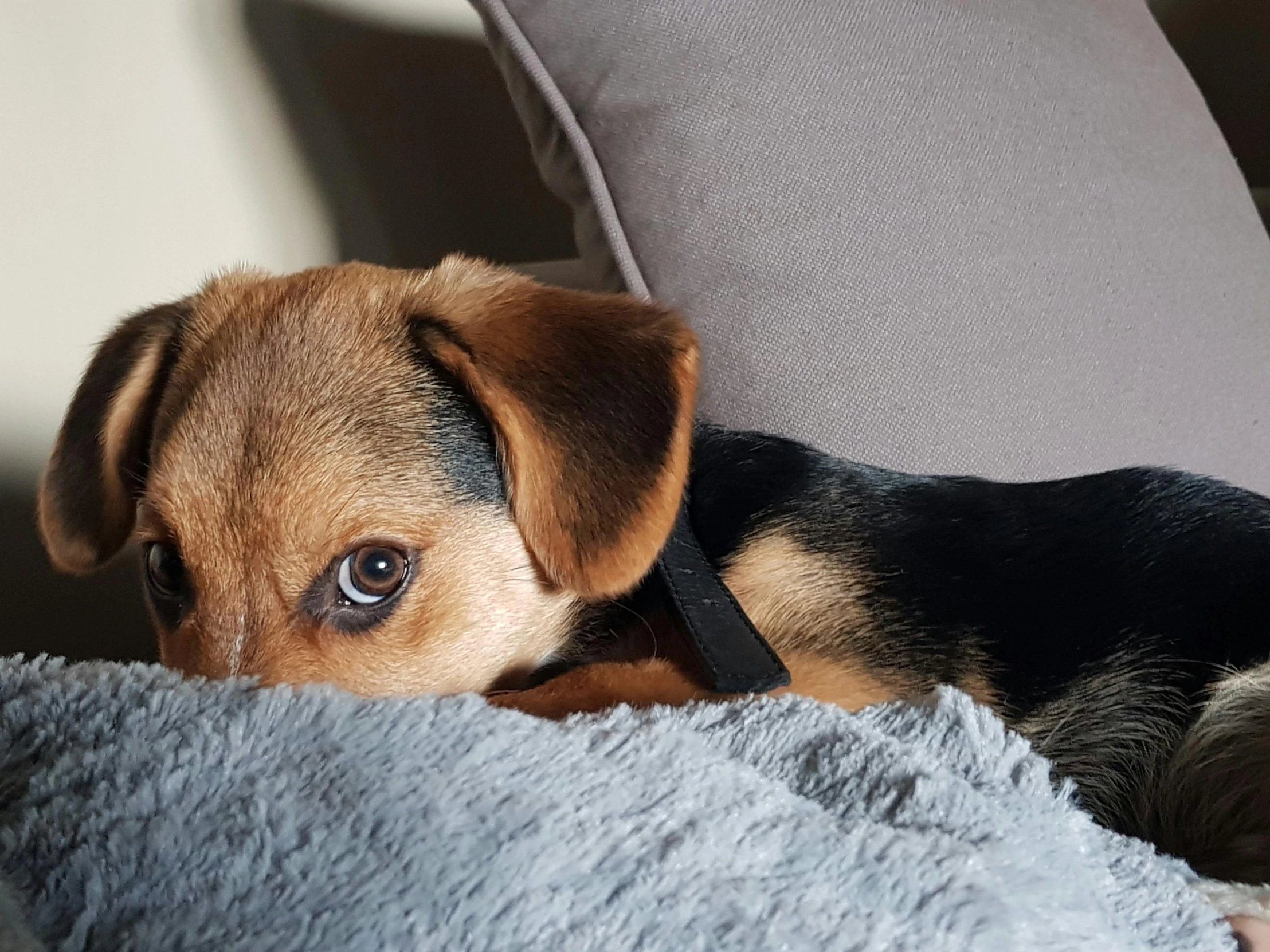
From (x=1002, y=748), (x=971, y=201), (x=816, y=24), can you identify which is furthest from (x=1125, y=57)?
(x=1002, y=748)

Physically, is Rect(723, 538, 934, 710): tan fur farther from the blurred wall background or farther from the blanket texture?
the blurred wall background

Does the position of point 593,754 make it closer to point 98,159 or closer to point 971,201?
point 971,201

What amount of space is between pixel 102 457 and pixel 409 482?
47cm

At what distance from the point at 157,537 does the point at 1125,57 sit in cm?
171

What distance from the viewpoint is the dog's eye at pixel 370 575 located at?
0.98m

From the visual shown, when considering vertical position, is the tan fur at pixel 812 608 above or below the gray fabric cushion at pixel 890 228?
below

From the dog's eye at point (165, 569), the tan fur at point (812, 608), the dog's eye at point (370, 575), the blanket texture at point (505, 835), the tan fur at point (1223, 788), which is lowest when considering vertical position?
the tan fur at point (1223, 788)

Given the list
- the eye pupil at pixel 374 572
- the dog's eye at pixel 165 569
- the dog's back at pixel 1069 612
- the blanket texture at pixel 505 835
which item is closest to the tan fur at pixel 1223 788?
the dog's back at pixel 1069 612

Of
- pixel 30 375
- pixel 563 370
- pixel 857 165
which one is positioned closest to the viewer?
pixel 563 370

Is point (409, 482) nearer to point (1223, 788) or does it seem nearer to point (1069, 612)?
point (1069, 612)

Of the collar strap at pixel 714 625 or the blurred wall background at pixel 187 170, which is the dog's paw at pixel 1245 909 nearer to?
the collar strap at pixel 714 625

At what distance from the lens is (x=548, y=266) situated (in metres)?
1.85

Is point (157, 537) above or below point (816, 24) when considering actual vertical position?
below

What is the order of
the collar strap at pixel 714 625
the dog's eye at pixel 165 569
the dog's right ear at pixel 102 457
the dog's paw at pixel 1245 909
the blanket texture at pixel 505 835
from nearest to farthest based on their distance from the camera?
the blanket texture at pixel 505 835, the dog's paw at pixel 1245 909, the collar strap at pixel 714 625, the dog's eye at pixel 165 569, the dog's right ear at pixel 102 457
